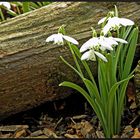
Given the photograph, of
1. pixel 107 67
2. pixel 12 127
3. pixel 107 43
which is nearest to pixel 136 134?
pixel 107 67

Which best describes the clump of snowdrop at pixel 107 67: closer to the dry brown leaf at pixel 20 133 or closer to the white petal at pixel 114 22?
the white petal at pixel 114 22

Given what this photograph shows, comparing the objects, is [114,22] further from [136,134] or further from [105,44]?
[136,134]

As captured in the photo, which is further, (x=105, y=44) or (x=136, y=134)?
(x=136, y=134)

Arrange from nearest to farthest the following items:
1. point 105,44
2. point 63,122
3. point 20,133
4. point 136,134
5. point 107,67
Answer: point 105,44 < point 107,67 < point 136,134 < point 20,133 < point 63,122

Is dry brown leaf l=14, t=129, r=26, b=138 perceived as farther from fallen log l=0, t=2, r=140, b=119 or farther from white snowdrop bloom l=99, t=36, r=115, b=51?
white snowdrop bloom l=99, t=36, r=115, b=51

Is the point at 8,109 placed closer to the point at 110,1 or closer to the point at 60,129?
the point at 60,129

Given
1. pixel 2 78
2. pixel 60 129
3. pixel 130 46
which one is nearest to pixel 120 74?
pixel 130 46

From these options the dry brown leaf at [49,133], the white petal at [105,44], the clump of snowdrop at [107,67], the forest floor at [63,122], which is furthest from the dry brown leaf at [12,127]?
the white petal at [105,44]
